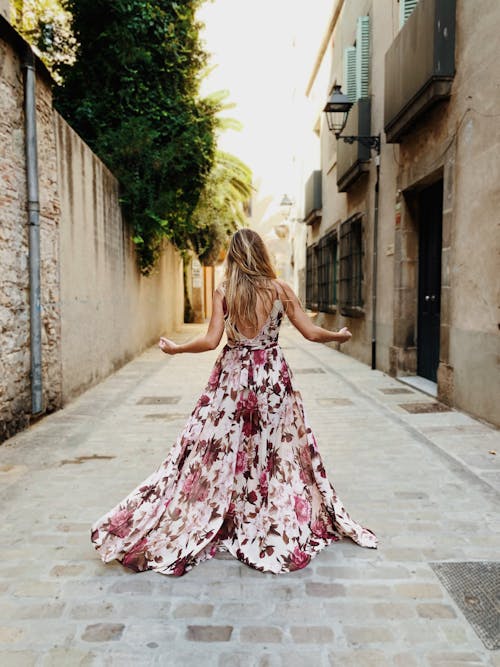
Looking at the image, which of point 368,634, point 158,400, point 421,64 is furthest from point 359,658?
point 421,64

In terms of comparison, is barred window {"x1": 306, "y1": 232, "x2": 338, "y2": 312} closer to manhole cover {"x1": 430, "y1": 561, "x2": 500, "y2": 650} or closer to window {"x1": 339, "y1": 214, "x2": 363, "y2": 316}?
window {"x1": 339, "y1": 214, "x2": 363, "y2": 316}

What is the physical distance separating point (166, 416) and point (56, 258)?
2.31 metres

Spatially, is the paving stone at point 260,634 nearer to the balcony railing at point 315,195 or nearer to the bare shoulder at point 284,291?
the bare shoulder at point 284,291

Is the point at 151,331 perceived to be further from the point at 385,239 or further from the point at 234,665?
the point at 234,665

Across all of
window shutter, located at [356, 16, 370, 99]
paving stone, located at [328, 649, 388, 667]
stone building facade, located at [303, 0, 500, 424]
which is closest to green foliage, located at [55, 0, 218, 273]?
window shutter, located at [356, 16, 370, 99]

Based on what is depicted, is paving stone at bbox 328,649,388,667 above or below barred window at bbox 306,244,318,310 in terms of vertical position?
below

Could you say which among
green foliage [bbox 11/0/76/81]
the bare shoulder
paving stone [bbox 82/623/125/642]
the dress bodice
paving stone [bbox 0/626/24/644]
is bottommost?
paving stone [bbox 0/626/24/644]

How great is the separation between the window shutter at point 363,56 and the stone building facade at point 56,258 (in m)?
5.38

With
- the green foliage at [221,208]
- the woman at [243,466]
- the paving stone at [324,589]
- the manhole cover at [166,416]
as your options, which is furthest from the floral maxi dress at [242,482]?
the green foliage at [221,208]

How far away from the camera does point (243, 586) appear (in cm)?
259

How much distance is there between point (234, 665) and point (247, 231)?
2005 mm

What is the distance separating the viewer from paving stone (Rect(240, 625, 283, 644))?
2.18m

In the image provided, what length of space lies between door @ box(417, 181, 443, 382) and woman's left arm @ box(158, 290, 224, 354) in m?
5.78

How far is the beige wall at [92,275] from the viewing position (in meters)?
6.99
